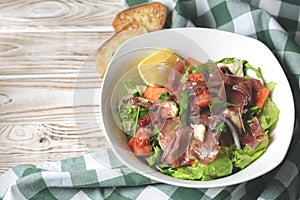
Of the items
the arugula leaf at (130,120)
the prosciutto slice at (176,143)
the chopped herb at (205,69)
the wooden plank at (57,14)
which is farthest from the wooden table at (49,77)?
the chopped herb at (205,69)

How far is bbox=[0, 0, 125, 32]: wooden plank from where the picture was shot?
2232mm

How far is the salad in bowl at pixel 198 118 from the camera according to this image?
162cm

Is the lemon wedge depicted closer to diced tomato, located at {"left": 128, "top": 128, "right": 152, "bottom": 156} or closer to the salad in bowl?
the salad in bowl

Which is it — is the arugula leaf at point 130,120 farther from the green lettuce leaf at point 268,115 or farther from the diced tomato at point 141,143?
the green lettuce leaf at point 268,115

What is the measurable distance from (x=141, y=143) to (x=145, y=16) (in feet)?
2.00

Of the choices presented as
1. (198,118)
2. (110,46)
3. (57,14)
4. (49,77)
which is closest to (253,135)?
(198,118)

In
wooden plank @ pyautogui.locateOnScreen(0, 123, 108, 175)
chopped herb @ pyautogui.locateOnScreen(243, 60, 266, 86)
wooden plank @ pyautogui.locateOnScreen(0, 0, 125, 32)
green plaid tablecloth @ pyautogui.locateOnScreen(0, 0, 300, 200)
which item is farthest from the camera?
wooden plank @ pyautogui.locateOnScreen(0, 0, 125, 32)

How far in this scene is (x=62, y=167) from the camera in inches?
73.0

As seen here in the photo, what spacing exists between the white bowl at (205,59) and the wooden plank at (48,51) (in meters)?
0.30

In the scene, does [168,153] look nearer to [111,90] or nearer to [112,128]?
[112,128]

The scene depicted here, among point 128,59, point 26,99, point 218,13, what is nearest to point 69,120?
point 26,99

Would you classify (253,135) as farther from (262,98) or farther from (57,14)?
(57,14)

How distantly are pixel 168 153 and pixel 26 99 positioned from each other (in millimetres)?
681

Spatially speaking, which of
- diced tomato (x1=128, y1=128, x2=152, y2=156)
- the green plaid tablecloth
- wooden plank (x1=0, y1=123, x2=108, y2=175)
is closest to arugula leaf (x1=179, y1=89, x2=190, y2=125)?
diced tomato (x1=128, y1=128, x2=152, y2=156)
